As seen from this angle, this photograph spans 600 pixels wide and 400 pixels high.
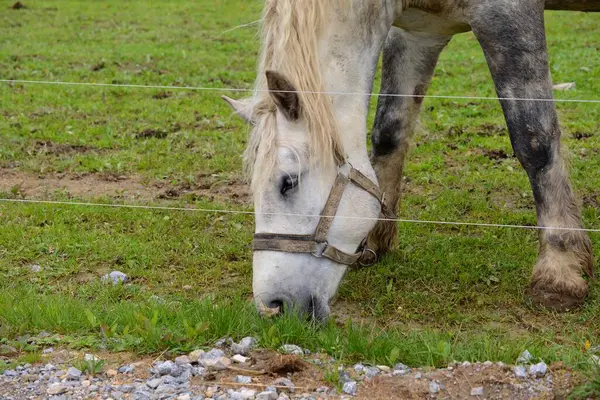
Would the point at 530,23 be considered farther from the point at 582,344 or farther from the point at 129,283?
the point at 129,283

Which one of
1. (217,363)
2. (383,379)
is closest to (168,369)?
(217,363)

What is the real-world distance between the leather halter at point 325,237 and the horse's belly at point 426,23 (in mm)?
1101

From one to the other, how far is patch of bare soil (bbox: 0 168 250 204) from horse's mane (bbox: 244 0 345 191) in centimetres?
238

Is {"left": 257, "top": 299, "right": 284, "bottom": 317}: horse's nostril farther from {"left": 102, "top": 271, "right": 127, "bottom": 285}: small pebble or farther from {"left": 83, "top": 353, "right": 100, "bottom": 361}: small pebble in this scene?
{"left": 102, "top": 271, "right": 127, "bottom": 285}: small pebble

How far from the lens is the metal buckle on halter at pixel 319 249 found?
3.99m

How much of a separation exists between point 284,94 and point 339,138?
0.38 metres

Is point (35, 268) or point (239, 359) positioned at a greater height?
point (239, 359)

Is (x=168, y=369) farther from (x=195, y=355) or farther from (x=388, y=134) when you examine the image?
(x=388, y=134)

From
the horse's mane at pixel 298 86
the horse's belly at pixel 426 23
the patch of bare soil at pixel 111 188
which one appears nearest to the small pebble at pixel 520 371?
the horse's mane at pixel 298 86

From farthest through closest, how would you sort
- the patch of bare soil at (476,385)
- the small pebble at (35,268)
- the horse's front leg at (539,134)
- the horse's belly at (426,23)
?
the small pebble at (35,268) < the horse's belly at (426,23) < the horse's front leg at (539,134) < the patch of bare soil at (476,385)

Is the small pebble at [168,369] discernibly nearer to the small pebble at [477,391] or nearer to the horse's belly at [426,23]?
the small pebble at [477,391]

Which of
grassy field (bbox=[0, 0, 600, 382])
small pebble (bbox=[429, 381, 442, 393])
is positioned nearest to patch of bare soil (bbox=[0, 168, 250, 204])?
grassy field (bbox=[0, 0, 600, 382])

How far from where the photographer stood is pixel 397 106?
17.2ft

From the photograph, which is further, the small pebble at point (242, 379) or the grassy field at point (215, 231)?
the grassy field at point (215, 231)
